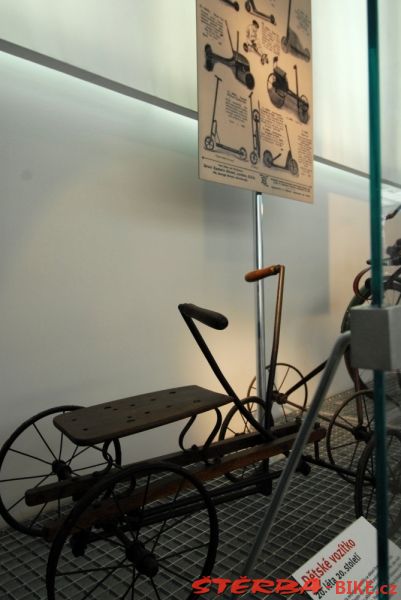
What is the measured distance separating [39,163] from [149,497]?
39.9 inches

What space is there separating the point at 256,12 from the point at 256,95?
284 millimetres

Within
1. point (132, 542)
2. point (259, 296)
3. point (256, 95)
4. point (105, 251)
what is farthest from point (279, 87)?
point (132, 542)

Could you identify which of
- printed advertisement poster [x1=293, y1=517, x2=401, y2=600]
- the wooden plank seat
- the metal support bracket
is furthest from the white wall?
the metal support bracket

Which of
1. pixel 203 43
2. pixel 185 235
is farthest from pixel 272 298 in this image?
pixel 203 43

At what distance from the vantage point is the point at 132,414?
94 cm

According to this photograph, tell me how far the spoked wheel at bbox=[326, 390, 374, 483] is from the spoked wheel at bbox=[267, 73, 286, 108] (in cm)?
107

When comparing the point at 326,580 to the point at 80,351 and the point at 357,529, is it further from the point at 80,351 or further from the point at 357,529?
the point at 80,351

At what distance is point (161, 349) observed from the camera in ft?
5.40

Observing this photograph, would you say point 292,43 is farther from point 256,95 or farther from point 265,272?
point 265,272

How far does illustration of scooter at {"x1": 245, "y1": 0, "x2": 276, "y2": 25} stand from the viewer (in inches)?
56.5

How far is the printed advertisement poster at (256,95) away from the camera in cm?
130

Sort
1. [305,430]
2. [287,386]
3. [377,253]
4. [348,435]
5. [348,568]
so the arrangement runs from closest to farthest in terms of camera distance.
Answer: [377,253], [305,430], [348,568], [348,435], [287,386]

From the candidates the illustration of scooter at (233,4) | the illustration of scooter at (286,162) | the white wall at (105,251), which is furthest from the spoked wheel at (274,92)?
the white wall at (105,251)

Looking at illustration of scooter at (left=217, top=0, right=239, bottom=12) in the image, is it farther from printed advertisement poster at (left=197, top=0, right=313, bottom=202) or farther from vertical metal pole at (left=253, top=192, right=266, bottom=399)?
vertical metal pole at (left=253, top=192, right=266, bottom=399)
